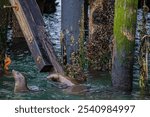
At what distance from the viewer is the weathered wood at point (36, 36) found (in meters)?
10.1

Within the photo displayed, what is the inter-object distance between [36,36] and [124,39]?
1.82m

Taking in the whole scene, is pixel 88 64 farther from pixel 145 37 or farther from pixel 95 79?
pixel 145 37

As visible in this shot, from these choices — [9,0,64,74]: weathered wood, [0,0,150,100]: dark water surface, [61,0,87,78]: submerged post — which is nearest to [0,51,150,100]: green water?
[0,0,150,100]: dark water surface

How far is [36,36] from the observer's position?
10.2 meters

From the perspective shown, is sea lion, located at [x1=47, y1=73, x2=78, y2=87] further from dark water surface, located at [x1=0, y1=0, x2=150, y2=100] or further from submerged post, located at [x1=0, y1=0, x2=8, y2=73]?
submerged post, located at [x1=0, y1=0, x2=8, y2=73]

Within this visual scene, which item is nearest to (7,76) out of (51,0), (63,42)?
(63,42)

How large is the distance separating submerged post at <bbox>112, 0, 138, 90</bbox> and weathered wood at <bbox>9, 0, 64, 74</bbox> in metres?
1.24

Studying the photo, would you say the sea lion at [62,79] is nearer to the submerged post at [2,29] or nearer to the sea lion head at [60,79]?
the sea lion head at [60,79]

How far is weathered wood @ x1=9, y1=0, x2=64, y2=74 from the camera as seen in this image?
33.1 feet

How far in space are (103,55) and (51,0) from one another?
12828 mm

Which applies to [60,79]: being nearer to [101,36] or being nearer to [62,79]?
[62,79]

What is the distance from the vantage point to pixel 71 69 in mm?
10438

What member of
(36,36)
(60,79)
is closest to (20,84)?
(60,79)

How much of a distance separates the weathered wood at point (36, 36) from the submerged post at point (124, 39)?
1.24 metres
